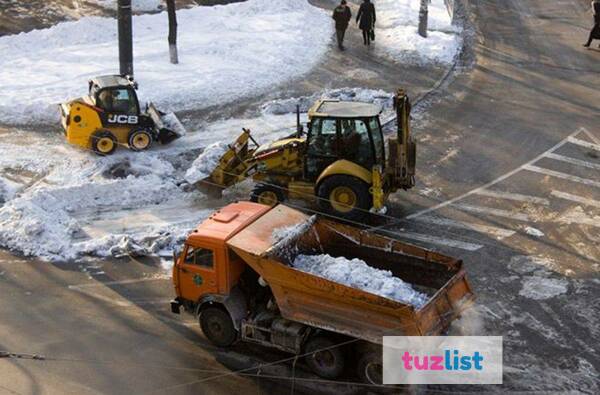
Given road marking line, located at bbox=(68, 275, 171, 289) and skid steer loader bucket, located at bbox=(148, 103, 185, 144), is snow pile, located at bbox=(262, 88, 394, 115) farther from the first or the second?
road marking line, located at bbox=(68, 275, 171, 289)

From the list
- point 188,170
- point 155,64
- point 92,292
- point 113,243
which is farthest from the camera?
point 155,64

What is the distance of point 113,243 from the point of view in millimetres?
15445

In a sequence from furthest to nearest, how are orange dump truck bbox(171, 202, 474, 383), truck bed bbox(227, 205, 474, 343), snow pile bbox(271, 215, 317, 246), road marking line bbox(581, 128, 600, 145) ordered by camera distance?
1. road marking line bbox(581, 128, 600, 145)
2. snow pile bbox(271, 215, 317, 246)
3. orange dump truck bbox(171, 202, 474, 383)
4. truck bed bbox(227, 205, 474, 343)

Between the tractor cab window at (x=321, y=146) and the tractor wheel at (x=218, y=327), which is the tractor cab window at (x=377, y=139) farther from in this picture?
the tractor wheel at (x=218, y=327)

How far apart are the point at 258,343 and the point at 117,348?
2334 mm

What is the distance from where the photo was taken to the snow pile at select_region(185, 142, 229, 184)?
1792cm

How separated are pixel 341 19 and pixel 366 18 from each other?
3.04ft

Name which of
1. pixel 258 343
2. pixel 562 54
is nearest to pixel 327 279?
pixel 258 343

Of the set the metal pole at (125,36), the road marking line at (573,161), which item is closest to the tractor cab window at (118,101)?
the metal pole at (125,36)

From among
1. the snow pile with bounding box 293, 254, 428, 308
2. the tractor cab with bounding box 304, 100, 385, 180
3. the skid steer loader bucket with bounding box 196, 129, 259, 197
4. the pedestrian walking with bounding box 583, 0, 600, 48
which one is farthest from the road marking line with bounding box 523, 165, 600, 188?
the pedestrian walking with bounding box 583, 0, 600, 48

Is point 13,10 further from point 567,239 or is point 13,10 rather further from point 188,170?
point 567,239

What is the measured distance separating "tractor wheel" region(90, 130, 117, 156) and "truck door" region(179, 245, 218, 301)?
27.3 ft

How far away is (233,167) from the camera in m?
Result: 17.2

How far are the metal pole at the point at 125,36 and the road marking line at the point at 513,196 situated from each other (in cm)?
1177
